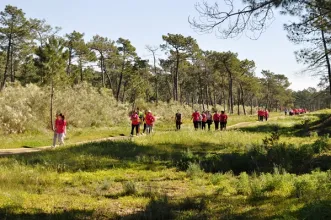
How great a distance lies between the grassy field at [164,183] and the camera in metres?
7.73

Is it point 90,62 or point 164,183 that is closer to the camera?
point 164,183

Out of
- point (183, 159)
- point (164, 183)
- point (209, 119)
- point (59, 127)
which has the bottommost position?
point (164, 183)

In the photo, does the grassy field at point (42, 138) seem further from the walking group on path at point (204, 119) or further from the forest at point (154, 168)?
the walking group on path at point (204, 119)

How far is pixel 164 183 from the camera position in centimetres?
1130

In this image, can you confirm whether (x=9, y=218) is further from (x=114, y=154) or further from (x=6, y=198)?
(x=114, y=154)

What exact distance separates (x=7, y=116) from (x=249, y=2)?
2126 cm

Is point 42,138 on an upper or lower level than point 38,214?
upper

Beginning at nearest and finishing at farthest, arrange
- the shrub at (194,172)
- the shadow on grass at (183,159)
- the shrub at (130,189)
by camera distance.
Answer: the shrub at (130,189) → the shrub at (194,172) → the shadow on grass at (183,159)

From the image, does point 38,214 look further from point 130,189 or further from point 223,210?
point 223,210

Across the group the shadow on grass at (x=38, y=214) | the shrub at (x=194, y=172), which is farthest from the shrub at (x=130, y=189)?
the shrub at (x=194, y=172)

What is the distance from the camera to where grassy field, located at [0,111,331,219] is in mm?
7727

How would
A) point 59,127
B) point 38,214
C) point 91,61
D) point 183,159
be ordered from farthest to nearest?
point 91,61, point 59,127, point 183,159, point 38,214

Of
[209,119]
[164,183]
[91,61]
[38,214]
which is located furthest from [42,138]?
[91,61]

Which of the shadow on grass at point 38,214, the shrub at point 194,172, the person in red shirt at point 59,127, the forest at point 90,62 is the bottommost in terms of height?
the shadow on grass at point 38,214
